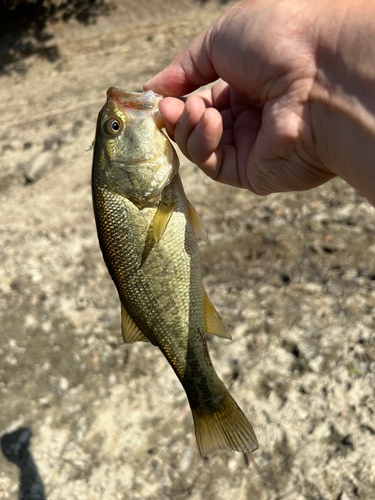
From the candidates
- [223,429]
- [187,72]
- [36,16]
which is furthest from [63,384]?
[36,16]

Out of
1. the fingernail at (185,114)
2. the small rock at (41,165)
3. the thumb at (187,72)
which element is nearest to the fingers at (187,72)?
the thumb at (187,72)

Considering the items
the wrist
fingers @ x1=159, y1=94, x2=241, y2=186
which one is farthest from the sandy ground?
the wrist

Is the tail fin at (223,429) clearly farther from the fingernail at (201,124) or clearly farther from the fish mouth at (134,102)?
the fish mouth at (134,102)

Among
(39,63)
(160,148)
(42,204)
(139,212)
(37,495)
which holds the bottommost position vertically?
(37,495)

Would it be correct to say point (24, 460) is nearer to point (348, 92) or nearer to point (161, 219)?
point (161, 219)

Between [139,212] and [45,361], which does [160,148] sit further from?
[45,361]

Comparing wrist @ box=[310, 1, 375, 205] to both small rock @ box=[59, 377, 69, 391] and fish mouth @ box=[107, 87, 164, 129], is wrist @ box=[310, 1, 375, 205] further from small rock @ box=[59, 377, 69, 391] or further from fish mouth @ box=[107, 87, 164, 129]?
small rock @ box=[59, 377, 69, 391]

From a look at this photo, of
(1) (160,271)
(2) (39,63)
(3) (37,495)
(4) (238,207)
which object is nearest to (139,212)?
(1) (160,271)
